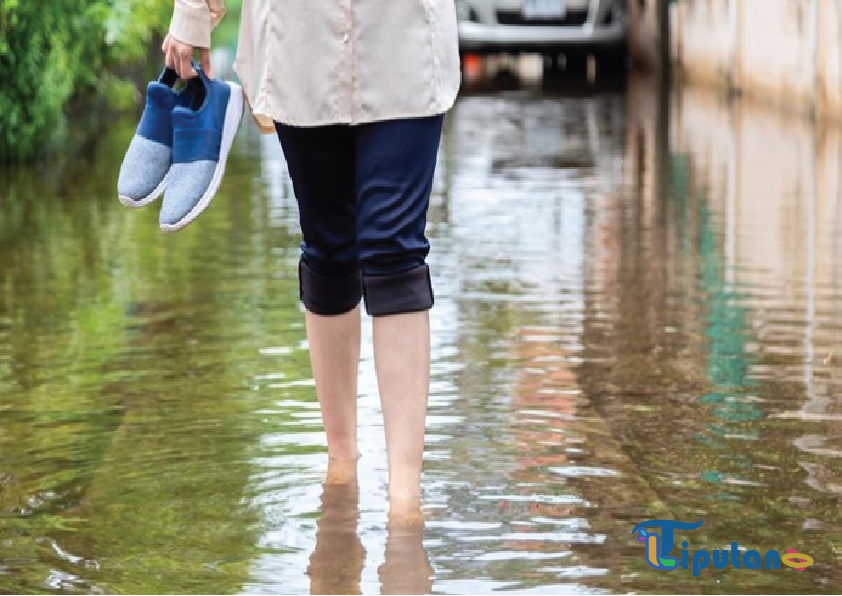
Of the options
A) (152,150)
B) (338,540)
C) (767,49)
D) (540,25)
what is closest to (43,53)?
(767,49)

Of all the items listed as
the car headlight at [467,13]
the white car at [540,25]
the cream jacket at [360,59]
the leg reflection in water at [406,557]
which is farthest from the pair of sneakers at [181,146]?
the car headlight at [467,13]

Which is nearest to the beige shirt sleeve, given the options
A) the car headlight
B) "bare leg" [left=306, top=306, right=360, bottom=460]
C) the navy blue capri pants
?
the navy blue capri pants

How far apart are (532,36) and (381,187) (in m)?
19.6

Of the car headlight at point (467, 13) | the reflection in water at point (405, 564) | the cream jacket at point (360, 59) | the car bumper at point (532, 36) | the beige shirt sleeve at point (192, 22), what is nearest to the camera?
the reflection in water at point (405, 564)

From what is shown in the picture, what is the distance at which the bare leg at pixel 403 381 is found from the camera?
13.3 feet

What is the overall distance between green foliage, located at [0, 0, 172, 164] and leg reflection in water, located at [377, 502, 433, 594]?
27.9ft

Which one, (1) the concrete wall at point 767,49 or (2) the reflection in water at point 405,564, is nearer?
(2) the reflection in water at point 405,564

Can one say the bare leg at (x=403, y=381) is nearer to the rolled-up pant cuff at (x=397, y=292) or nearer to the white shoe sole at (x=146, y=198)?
the rolled-up pant cuff at (x=397, y=292)

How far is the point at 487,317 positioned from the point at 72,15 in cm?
711

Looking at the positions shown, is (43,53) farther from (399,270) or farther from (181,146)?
(399,270)

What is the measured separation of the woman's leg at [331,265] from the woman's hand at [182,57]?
233 millimetres

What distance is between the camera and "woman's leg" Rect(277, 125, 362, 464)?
4141mm

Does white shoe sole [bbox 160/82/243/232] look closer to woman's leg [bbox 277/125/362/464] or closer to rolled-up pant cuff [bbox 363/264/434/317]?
woman's leg [bbox 277/125/362/464]

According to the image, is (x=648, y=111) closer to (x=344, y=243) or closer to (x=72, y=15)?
(x=72, y=15)
